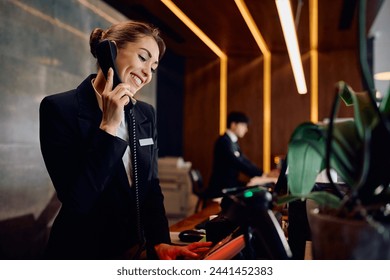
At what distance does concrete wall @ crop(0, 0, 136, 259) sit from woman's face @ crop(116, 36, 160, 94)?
138 centimetres

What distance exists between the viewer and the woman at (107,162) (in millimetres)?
1126

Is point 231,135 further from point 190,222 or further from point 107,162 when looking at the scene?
point 107,162

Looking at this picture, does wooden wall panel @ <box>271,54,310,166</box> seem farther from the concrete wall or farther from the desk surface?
the desk surface

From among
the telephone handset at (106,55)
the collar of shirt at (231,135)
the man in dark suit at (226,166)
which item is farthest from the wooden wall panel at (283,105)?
the telephone handset at (106,55)

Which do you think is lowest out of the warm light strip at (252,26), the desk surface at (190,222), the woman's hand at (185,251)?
the desk surface at (190,222)

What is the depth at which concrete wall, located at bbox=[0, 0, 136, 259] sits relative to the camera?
2520mm

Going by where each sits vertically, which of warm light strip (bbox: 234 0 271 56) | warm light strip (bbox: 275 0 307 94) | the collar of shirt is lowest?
the collar of shirt

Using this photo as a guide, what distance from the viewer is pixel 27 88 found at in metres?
2.71

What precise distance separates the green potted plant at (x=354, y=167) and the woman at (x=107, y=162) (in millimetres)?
584

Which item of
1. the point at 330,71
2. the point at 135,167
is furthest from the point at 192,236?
the point at 330,71

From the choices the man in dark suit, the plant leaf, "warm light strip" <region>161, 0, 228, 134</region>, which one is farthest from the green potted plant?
"warm light strip" <region>161, 0, 228, 134</region>

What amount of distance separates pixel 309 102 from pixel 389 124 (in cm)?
608

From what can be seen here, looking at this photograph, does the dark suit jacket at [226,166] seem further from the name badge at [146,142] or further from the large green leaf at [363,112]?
the large green leaf at [363,112]

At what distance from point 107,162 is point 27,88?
75.1 inches
